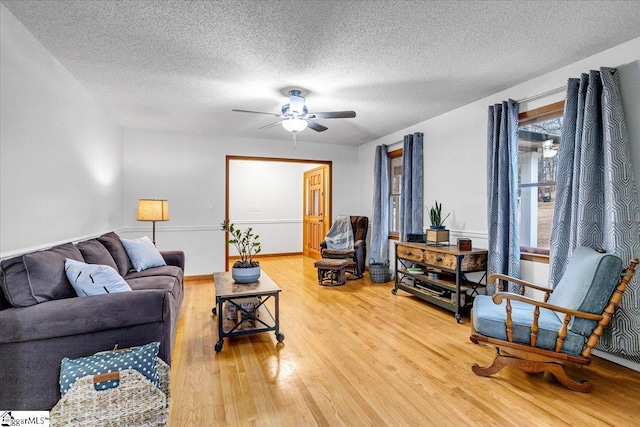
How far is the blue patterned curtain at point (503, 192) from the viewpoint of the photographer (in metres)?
3.30

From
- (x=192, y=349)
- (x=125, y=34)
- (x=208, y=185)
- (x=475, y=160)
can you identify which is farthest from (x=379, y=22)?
(x=208, y=185)

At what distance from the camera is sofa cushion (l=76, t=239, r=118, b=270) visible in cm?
270

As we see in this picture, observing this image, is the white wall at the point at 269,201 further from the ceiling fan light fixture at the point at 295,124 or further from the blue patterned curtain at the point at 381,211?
the ceiling fan light fixture at the point at 295,124

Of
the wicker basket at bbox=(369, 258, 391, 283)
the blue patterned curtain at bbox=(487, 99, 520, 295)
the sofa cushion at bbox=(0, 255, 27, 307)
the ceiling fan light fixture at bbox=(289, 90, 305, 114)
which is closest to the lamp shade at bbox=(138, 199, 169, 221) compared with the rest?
the ceiling fan light fixture at bbox=(289, 90, 305, 114)

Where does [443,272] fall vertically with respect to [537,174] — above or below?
below

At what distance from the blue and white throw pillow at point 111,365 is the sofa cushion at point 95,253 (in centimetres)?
114

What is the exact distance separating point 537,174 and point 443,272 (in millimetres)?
1464

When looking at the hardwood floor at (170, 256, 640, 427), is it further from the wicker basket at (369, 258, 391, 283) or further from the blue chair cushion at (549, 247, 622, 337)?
the wicker basket at (369, 258, 391, 283)

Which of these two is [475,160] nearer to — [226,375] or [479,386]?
[479,386]

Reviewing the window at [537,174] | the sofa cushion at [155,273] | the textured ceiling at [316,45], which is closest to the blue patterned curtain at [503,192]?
the window at [537,174]

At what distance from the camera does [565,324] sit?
2.14m

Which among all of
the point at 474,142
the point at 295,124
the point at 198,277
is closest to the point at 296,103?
the point at 295,124

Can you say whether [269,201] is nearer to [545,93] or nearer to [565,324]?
[545,93]

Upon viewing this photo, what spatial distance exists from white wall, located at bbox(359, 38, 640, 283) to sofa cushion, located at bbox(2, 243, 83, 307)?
3884mm
